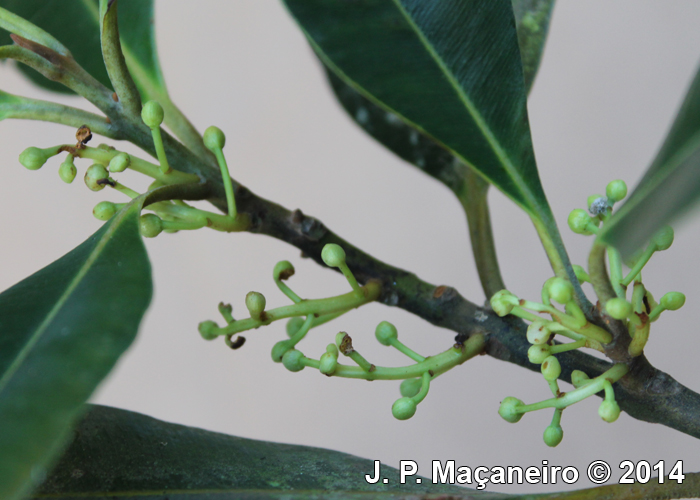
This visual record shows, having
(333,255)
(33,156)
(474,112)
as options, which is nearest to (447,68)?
(474,112)

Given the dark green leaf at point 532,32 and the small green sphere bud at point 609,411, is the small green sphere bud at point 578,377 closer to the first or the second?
the small green sphere bud at point 609,411

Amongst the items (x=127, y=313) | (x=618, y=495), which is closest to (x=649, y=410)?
(x=618, y=495)

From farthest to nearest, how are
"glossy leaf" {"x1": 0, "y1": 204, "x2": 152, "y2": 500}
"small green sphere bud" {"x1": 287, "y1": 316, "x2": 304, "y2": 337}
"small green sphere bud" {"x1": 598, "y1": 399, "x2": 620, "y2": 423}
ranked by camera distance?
"small green sphere bud" {"x1": 287, "y1": 316, "x2": 304, "y2": 337} → "small green sphere bud" {"x1": 598, "y1": 399, "x2": 620, "y2": 423} → "glossy leaf" {"x1": 0, "y1": 204, "x2": 152, "y2": 500}

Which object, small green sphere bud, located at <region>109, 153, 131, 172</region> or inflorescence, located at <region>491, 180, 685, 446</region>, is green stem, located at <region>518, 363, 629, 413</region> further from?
small green sphere bud, located at <region>109, 153, 131, 172</region>

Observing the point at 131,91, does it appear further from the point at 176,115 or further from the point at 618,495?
the point at 618,495

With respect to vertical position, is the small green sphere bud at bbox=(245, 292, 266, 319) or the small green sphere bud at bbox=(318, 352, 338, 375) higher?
the small green sphere bud at bbox=(245, 292, 266, 319)

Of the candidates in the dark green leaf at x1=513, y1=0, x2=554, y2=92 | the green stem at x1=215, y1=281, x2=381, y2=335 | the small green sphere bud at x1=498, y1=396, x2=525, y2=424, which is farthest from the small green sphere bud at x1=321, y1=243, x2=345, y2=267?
the dark green leaf at x1=513, y1=0, x2=554, y2=92

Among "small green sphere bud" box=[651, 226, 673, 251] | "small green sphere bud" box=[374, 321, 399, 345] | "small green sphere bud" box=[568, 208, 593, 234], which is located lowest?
"small green sphere bud" box=[374, 321, 399, 345]

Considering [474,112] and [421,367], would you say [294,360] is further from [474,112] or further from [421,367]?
[474,112]
